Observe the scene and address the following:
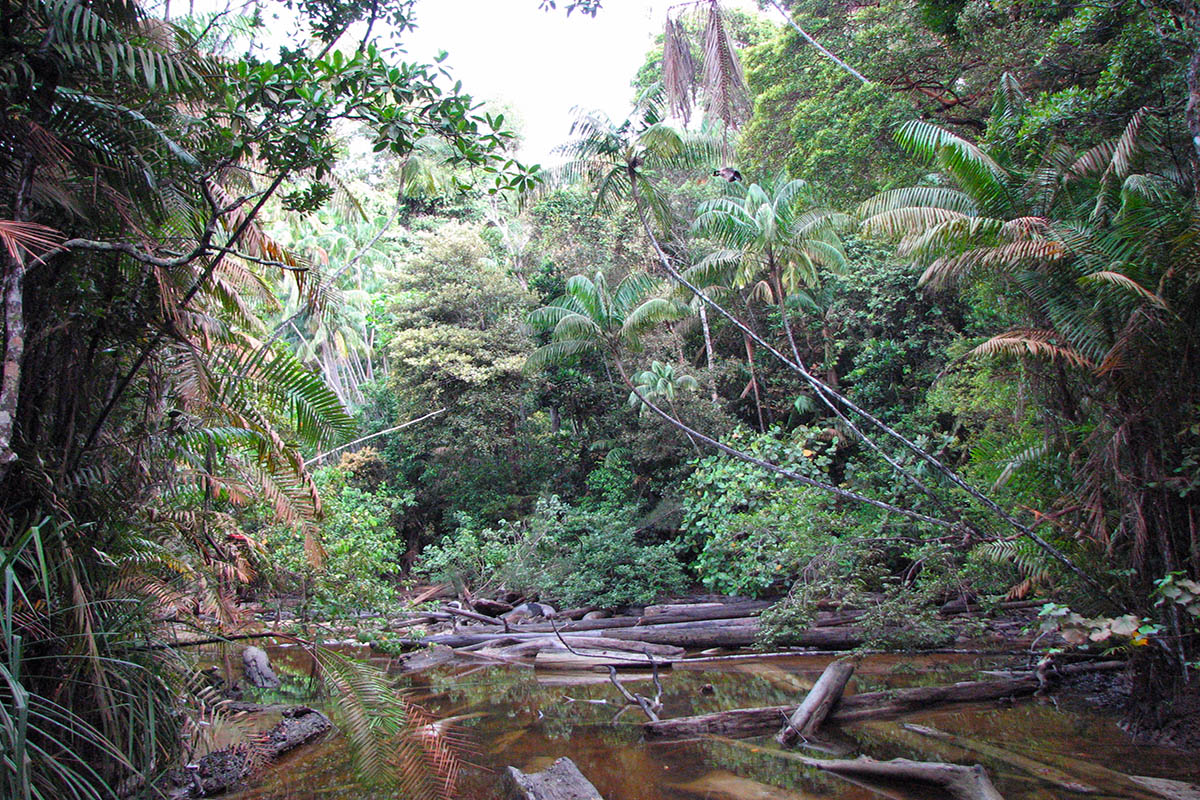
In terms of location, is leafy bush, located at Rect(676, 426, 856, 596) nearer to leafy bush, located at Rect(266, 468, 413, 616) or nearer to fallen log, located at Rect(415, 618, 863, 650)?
fallen log, located at Rect(415, 618, 863, 650)

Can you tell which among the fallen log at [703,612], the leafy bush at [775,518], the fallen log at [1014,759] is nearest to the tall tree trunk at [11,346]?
the fallen log at [1014,759]

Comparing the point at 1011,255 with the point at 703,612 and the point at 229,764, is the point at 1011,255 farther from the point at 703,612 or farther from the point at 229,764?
the point at 703,612

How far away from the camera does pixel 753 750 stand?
6348mm

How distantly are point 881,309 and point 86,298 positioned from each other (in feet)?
55.0

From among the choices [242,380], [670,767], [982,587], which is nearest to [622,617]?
[982,587]

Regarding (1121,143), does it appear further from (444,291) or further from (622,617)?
(444,291)

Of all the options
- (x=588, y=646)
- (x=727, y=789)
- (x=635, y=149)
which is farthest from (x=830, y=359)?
(x=727, y=789)

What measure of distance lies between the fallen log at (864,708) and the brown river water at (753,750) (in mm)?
138

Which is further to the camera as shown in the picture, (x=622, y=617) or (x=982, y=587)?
(x=622, y=617)

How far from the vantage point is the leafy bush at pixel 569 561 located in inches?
573

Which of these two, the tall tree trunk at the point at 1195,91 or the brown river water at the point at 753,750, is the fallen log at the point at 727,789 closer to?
the brown river water at the point at 753,750

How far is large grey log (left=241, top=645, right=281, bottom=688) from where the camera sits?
9.45m

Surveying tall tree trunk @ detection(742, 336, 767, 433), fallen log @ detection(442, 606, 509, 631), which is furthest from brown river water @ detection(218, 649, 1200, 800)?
tall tree trunk @ detection(742, 336, 767, 433)

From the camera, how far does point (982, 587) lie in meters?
9.02
